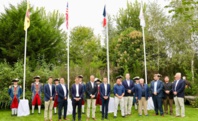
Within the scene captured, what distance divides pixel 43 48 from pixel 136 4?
17.9 m

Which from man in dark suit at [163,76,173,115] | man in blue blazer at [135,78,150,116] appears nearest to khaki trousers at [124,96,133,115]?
man in blue blazer at [135,78,150,116]

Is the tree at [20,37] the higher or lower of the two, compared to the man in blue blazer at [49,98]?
higher

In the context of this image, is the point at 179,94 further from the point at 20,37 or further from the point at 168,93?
the point at 20,37

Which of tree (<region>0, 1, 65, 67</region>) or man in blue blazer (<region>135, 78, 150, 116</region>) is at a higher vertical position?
tree (<region>0, 1, 65, 67</region>)

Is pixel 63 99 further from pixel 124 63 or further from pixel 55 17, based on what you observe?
pixel 55 17

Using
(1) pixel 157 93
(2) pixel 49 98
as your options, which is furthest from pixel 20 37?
(1) pixel 157 93

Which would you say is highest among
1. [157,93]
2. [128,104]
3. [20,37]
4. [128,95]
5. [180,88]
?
[20,37]

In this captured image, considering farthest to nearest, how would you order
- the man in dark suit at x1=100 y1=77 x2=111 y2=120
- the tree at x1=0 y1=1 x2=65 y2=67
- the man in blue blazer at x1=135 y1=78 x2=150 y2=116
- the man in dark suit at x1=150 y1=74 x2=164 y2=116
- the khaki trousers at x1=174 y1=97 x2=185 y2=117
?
the tree at x1=0 y1=1 x2=65 y2=67, the man in blue blazer at x1=135 y1=78 x2=150 y2=116, the man in dark suit at x1=150 y1=74 x2=164 y2=116, the khaki trousers at x1=174 y1=97 x2=185 y2=117, the man in dark suit at x1=100 y1=77 x2=111 y2=120

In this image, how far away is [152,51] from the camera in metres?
22.4

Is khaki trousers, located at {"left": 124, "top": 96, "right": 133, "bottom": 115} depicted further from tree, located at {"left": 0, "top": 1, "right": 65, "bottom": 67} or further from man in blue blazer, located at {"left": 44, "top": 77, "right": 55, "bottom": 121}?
tree, located at {"left": 0, "top": 1, "right": 65, "bottom": 67}

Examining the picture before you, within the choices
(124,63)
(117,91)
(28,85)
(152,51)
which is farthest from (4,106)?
(152,51)

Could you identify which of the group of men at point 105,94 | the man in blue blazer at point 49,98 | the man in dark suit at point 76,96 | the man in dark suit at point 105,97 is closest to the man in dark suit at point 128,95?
the group of men at point 105,94

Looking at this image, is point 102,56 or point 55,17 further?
point 55,17

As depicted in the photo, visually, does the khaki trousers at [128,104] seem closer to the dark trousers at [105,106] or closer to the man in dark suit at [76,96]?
the dark trousers at [105,106]
